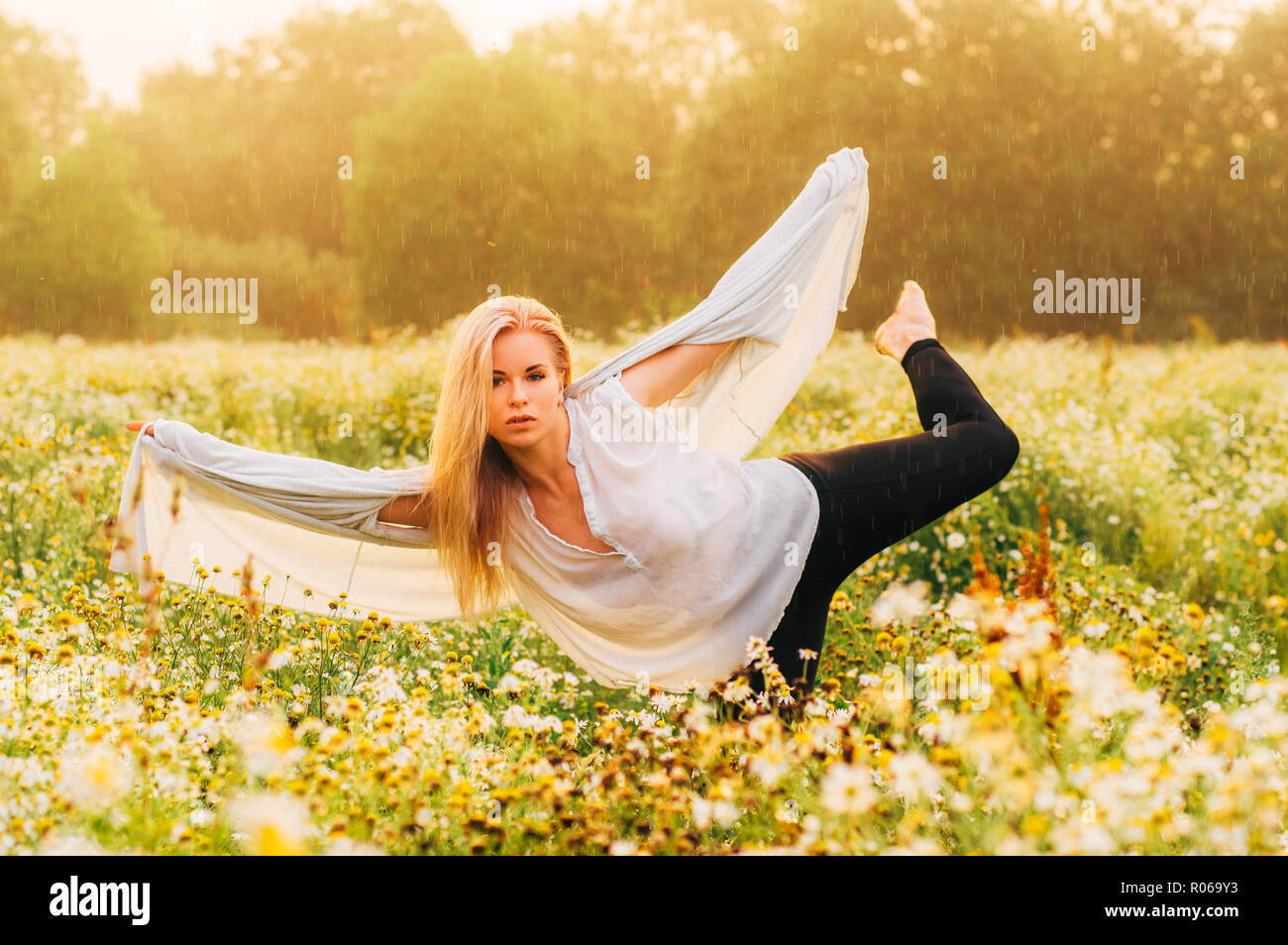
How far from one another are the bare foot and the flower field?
2.87ft

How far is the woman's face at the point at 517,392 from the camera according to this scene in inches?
119

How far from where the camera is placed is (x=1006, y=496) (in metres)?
5.66

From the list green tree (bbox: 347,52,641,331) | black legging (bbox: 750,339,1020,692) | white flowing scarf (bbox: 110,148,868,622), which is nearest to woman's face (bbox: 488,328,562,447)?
white flowing scarf (bbox: 110,148,868,622)

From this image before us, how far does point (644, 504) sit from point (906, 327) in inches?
52.6

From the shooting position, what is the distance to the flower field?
6.66 ft


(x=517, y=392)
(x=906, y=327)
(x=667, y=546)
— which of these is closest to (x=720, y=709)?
(x=667, y=546)

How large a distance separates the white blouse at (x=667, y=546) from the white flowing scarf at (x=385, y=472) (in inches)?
11.1

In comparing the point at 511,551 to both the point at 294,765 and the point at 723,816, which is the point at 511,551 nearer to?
the point at 294,765

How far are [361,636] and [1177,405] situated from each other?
6921 mm

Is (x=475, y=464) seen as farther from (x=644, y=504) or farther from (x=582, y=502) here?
(x=644, y=504)

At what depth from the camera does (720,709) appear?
3439 mm

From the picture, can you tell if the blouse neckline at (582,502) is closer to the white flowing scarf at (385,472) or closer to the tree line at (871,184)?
the white flowing scarf at (385,472)

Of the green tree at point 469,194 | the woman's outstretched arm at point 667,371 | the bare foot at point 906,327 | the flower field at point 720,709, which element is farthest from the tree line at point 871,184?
the woman's outstretched arm at point 667,371

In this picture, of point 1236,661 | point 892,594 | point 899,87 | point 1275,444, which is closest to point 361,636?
point 892,594
